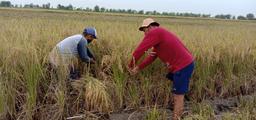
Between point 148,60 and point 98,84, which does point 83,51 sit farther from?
point 148,60

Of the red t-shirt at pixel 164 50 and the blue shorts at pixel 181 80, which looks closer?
the red t-shirt at pixel 164 50

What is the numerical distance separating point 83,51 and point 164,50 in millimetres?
1221

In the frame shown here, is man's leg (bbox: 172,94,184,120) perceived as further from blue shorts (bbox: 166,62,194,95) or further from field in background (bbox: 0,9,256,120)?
field in background (bbox: 0,9,256,120)

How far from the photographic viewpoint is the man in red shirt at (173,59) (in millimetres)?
5254

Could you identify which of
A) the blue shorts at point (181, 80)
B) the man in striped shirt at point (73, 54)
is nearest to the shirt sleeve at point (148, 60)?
the blue shorts at point (181, 80)

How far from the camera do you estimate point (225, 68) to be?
669 cm

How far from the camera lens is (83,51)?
551cm

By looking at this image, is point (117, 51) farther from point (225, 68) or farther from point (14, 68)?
point (225, 68)

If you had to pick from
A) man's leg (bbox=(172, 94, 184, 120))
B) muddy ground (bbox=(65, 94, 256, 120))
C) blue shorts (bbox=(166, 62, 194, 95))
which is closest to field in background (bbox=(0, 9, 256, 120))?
muddy ground (bbox=(65, 94, 256, 120))

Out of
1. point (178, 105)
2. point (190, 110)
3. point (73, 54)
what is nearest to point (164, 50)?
point (178, 105)

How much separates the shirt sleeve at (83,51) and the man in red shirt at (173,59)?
68 cm

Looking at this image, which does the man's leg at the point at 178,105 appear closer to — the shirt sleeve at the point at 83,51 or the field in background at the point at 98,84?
the field in background at the point at 98,84

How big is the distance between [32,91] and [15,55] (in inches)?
25.1

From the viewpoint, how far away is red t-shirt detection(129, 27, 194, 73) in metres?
5.17
